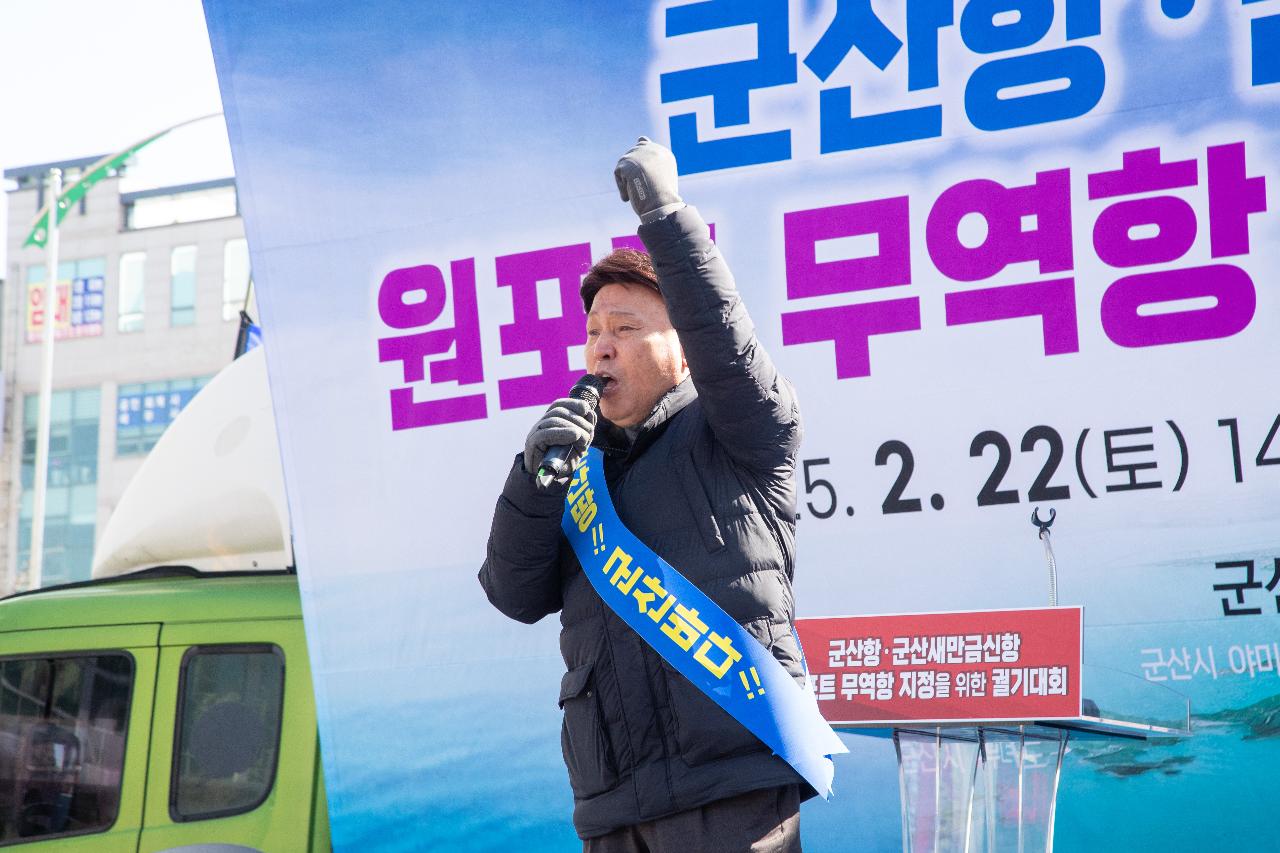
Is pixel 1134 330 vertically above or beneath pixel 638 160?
beneath

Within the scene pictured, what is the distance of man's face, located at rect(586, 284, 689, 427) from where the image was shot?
2453 mm

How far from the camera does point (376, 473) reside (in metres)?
3.95

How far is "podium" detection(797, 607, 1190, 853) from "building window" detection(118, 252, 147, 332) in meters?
31.7

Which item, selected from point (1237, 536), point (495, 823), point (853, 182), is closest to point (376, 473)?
point (495, 823)

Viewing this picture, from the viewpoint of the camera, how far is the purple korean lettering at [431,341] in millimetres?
3898

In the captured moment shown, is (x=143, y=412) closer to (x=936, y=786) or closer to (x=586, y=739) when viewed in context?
(x=936, y=786)

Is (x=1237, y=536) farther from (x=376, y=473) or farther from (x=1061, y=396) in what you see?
(x=376, y=473)

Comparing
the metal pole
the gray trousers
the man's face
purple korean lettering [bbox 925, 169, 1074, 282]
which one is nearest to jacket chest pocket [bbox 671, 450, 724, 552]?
the man's face

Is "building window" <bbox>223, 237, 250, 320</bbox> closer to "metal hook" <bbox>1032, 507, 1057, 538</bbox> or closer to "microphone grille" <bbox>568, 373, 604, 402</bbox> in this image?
"metal hook" <bbox>1032, 507, 1057, 538</bbox>

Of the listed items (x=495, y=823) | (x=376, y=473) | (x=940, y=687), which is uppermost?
(x=376, y=473)

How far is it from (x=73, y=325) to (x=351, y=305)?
32.1m

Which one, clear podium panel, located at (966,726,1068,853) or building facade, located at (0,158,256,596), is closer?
clear podium panel, located at (966,726,1068,853)

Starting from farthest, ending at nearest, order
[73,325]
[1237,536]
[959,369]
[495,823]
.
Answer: [73,325] → [495,823] → [959,369] → [1237,536]

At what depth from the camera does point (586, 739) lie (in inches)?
91.5
